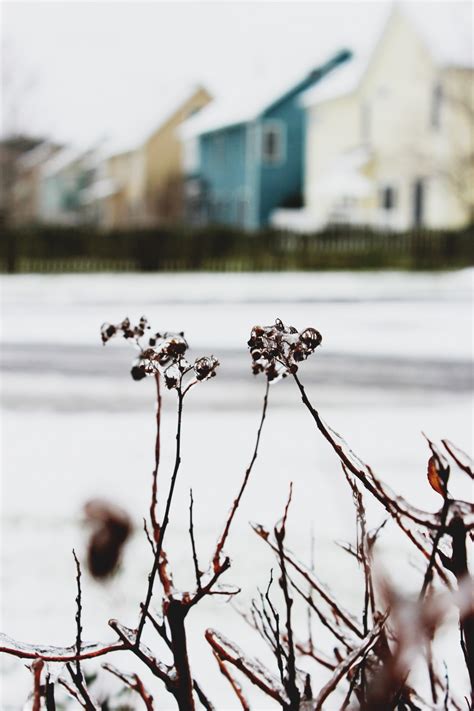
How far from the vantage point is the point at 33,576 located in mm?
4000

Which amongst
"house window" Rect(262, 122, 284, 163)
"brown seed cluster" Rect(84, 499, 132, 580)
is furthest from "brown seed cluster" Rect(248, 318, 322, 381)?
"house window" Rect(262, 122, 284, 163)

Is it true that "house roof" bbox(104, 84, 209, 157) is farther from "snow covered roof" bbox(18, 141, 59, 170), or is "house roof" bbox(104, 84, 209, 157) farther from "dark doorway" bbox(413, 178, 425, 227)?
"snow covered roof" bbox(18, 141, 59, 170)

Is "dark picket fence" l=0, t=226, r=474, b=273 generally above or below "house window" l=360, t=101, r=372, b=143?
below

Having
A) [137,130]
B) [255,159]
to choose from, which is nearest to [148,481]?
[255,159]

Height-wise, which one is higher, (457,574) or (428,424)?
(457,574)

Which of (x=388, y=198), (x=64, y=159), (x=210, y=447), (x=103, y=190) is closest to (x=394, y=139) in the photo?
(x=388, y=198)

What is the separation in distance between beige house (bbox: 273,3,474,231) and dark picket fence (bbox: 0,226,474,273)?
12.5 feet

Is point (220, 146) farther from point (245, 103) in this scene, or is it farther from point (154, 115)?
point (154, 115)

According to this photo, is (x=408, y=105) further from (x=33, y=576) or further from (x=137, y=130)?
(x=33, y=576)

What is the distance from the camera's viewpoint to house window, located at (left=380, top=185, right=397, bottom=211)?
113ft

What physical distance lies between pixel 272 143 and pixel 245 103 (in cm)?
313

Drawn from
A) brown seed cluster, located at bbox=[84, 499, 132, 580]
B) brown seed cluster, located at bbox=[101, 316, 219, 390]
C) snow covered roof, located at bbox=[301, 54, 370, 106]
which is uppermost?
snow covered roof, located at bbox=[301, 54, 370, 106]

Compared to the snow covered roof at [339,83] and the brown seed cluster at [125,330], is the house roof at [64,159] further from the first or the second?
the brown seed cluster at [125,330]

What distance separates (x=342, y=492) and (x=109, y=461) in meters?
1.82
